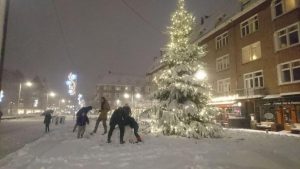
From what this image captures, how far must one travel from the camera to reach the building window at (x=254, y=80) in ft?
93.0

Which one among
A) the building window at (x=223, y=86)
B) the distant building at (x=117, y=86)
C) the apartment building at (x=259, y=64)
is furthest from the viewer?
the distant building at (x=117, y=86)

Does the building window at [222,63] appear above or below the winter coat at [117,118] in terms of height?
above

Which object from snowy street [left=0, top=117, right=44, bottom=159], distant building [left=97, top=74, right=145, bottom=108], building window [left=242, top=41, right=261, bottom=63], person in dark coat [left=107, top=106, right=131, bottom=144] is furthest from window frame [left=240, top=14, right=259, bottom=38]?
distant building [left=97, top=74, right=145, bottom=108]

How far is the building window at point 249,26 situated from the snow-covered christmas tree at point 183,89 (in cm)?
1370

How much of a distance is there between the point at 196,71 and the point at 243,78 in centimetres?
1545

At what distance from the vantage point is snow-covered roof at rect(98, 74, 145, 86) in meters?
102

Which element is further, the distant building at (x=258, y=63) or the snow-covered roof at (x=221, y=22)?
the snow-covered roof at (x=221, y=22)

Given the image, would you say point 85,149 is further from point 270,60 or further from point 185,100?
point 270,60

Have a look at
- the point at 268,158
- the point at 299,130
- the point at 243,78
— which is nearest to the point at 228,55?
the point at 243,78

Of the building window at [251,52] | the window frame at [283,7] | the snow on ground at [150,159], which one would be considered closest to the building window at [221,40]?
the building window at [251,52]

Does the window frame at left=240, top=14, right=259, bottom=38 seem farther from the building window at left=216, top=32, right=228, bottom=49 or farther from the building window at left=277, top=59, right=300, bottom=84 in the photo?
the building window at left=277, top=59, right=300, bottom=84

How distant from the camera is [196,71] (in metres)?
17.5

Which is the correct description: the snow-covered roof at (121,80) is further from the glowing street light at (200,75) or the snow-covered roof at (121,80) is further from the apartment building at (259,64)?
the glowing street light at (200,75)

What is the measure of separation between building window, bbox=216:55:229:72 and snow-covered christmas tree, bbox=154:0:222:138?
1753 centimetres
